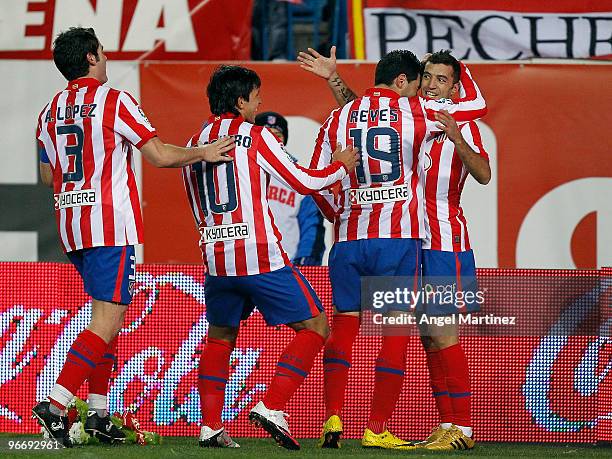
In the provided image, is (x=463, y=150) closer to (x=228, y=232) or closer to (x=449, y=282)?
(x=449, y=282)

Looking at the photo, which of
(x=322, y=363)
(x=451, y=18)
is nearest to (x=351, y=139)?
(x=322, y=363)

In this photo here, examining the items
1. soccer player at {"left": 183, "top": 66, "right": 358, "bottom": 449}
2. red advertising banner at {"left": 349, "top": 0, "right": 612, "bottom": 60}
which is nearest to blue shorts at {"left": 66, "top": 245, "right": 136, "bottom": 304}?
soccer player at {"left": 183, "top": 66, "right": 358, "bottom": 449}

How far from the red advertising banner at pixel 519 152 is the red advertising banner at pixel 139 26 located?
0.21 meters

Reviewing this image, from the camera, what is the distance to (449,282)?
20.9ft

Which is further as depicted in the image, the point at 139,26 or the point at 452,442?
the point at 139,26

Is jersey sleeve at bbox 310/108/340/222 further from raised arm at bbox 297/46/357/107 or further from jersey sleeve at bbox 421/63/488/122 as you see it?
jersey sleeve at bbox 421/63/488/122

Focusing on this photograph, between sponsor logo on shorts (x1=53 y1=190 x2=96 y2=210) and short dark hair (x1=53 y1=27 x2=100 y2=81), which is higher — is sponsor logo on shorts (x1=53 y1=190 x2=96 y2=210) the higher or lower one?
the lower one

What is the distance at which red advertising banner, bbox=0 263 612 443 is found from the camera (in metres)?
6.62

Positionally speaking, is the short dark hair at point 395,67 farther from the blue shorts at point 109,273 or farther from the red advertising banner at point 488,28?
the red advertising banner at point 488,28

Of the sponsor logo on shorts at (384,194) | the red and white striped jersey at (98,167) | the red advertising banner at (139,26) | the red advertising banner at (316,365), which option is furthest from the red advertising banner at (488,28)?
the red and white striped jersey at (98,167)

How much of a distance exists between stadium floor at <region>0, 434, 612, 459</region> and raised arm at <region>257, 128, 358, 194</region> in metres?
1.24

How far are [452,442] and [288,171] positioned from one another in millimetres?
Result: 1576

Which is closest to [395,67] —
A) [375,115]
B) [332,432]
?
[375,115]

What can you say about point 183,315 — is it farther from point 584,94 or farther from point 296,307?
point 584,94
